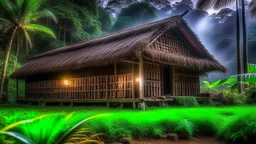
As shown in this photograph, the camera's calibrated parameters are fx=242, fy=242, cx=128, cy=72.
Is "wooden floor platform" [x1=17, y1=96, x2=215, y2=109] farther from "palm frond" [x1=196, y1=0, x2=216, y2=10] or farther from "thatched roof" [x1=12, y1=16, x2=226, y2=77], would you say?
"palm frond" [x1=196, y1=0, x2=216, y2=10]

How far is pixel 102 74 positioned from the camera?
1353 centimetres

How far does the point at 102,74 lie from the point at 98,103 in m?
1.64

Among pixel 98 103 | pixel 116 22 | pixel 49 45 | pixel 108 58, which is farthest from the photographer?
pixel 116 22

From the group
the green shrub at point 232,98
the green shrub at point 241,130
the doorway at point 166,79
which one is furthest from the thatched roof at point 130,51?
the green shrub at point 241,130

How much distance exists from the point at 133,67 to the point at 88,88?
3.25m

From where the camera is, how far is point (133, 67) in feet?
38.2

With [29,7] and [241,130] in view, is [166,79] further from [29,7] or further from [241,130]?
[29,7]

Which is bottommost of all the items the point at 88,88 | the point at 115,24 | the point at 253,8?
the point at 88,88

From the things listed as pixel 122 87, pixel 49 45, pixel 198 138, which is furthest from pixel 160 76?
pixel 49 45

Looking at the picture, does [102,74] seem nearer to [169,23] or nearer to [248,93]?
[169,23]

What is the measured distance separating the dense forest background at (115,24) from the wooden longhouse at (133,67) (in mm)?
7042

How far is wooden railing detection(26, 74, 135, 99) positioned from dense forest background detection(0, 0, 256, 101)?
208 inches

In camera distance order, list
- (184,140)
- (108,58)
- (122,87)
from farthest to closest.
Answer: (122,87) → (108,58) → (184,140)

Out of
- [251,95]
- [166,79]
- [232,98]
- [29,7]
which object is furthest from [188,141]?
[29,7]
